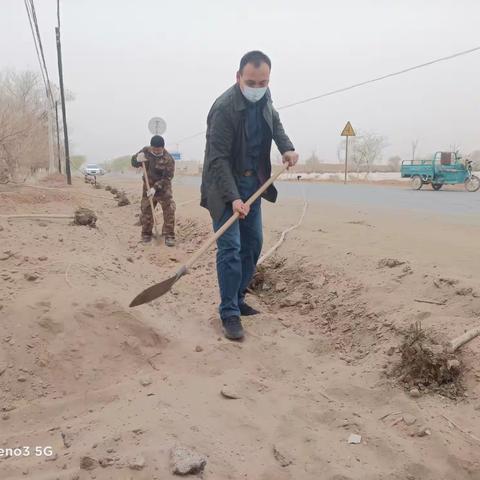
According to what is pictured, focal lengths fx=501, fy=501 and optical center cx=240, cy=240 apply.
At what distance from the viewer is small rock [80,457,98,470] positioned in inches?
66.2

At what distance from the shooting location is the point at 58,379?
2.38 m

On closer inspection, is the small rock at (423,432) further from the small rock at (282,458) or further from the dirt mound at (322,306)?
the dirt mound at (322,306)

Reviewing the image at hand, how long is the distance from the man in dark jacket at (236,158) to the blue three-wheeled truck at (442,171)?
51.4 ft

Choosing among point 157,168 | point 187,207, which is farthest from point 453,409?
point 187,207

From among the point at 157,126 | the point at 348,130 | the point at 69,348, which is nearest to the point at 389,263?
the point at 69,348

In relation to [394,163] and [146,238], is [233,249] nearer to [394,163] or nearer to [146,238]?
[146,238]

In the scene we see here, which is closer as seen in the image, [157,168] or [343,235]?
[343,235]

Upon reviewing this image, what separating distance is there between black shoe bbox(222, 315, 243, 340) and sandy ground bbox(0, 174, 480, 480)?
2.4 inches

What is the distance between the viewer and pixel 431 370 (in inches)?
93.0

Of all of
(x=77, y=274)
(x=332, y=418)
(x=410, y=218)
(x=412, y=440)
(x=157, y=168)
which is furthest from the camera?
(x=410, y=218)

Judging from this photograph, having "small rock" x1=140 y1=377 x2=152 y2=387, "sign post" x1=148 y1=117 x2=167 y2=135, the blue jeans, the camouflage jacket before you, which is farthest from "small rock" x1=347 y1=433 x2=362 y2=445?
"sign post" x1=148 y1=117 x2=167 y2=135

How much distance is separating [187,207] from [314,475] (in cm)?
904

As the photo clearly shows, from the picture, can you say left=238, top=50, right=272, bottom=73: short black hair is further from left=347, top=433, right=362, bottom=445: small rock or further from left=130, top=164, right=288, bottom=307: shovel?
left=347, top=433, right=362, bottom=445: small rock

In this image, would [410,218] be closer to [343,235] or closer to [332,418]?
[343,235]
